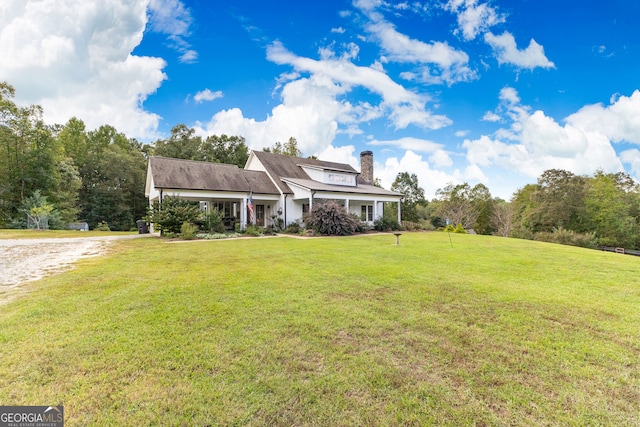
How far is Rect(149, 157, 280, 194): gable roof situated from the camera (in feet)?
56.3

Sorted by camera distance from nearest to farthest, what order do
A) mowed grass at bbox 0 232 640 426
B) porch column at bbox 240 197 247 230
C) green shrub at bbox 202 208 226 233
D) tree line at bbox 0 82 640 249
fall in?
mowed grass at bbox 0 232 640 426
green shrub at bbox 202 208 226 233
porch column at bbox 240 197 247 230
tree line at bbox 0 82 640 249

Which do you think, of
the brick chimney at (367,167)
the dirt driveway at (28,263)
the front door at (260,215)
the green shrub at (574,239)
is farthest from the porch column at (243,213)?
the green shrub at (574,239)

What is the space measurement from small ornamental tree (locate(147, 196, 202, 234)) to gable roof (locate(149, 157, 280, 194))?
1442 millimetres

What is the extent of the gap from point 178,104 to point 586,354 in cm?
2671

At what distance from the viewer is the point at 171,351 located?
298cm

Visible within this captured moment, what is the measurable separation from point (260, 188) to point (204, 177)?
3.92m

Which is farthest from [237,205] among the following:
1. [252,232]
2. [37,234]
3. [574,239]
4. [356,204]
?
[574,239]

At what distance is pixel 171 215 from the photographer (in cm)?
1506

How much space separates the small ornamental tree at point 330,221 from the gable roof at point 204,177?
13.9 feet

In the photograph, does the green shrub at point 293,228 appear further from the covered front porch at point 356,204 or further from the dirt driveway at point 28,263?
the dirt driveway at point 28,263

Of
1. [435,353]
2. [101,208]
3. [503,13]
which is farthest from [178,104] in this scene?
[435,353]

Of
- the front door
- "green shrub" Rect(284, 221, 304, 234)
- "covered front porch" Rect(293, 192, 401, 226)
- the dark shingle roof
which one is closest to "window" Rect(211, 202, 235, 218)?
the front door

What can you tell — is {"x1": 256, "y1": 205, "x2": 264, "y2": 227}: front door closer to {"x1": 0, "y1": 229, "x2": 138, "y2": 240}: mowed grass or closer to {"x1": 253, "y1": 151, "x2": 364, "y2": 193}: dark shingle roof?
{"x1": 253, "y1": 151, "x2": 364, "y2": 193}: dark shingle roof

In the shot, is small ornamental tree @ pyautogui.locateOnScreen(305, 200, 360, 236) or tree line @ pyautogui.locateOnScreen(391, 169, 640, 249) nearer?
small ornamental tree @ pyautogui.locateOnScreen(305, 200, 360, 236)
